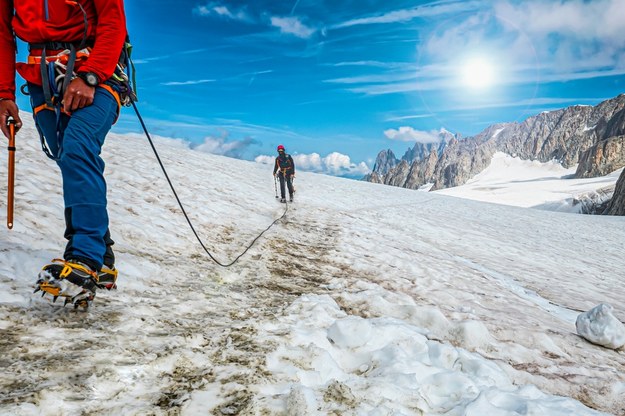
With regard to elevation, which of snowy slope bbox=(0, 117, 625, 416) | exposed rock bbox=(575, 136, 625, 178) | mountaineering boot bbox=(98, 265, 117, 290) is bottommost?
snowy slope bbox=(0, 117, 625, 416)

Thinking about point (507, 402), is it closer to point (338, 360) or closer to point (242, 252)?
point (338, 360)

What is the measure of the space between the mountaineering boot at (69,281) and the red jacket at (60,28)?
1.47m

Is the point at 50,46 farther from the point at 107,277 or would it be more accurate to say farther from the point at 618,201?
the point at 618,201

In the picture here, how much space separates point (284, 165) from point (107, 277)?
13.5 metres

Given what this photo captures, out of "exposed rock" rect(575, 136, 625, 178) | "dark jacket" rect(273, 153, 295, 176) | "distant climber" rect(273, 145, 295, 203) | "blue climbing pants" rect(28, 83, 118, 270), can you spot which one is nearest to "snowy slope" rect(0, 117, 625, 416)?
"blue climbing pants" rect(28, 83, 118, 270)

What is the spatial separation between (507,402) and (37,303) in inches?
137

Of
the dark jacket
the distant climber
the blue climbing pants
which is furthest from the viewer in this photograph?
the dark jacket

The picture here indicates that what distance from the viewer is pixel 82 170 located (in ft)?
8.78

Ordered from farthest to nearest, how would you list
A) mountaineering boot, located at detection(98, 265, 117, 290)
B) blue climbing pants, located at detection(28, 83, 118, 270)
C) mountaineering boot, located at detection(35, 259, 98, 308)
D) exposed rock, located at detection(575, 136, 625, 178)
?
exposed rock, located at detection(575, 136, 625, 178) → mountaineering boot, located at detection(98, 265, 117, 290) → blue climbing pants, located at detection(28, 83, 118, 270) → mountaineering boot, located at detection(35, 259, 98, 308)

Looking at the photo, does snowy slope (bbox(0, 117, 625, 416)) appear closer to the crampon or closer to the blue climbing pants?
the crampon

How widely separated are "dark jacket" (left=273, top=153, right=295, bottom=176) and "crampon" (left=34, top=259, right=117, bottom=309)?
13.5m

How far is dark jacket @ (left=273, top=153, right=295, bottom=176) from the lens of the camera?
1602 cm

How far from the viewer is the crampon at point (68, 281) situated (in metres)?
2.30

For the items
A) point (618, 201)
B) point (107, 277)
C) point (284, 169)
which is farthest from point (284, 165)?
point (618, 201)
